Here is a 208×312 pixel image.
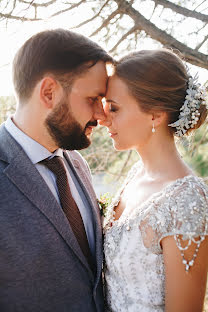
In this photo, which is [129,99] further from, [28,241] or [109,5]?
[109,5]

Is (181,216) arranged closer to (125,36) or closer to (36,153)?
(36,153)

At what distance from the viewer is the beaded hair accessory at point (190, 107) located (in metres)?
2.24

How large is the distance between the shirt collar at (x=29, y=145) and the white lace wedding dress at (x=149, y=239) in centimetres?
67

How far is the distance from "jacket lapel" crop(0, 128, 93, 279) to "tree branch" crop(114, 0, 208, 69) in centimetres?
201

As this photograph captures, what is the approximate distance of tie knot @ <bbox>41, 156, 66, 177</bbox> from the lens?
215 centimetres

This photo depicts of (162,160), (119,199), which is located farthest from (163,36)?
(119,199)

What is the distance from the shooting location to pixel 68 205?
6.76 feet

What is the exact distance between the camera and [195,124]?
92.4 inches

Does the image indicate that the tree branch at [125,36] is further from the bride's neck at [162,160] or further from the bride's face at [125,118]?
the bride's neck at [162,160]

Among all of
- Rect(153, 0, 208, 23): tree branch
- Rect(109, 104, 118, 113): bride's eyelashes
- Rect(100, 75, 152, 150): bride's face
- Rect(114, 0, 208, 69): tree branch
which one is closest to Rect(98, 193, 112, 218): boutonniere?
Rect(100, 75, 152, 150): bride's face

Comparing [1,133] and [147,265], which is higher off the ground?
[1,133]

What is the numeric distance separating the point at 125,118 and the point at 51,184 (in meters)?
0.66

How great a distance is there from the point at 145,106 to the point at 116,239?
89 cm

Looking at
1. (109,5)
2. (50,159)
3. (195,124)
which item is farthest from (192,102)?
(109,5)
